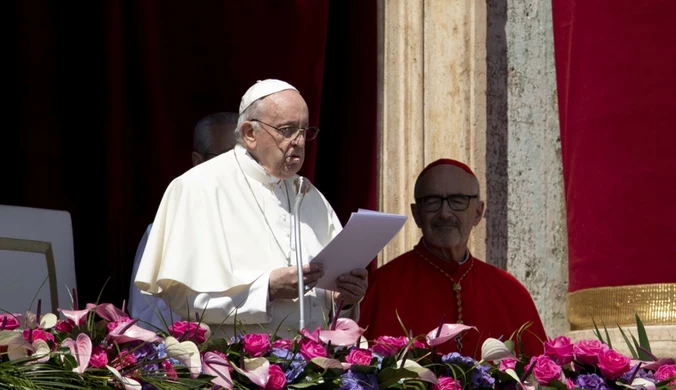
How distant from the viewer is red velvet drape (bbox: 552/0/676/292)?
5496 mm

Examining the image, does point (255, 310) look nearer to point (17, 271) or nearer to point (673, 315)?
point (17, 271)

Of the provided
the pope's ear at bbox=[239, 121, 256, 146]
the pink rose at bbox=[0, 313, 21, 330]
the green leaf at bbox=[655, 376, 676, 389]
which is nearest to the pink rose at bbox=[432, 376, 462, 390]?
the green leaf at bbox=[655, 376, 676, 389]

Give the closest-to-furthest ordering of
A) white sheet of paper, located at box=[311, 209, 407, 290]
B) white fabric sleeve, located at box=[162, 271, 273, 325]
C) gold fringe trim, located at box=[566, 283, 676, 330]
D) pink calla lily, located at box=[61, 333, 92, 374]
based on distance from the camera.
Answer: pink calla lily, located at box=[61, 333, 92, 374] < white sheet of paper, located at box=[311, 209, 407, 290] < white fabric sleeve, located at box=[162, 271, 273, 325] < gold fringe trim, located at box=[566, 283, 676, 330]

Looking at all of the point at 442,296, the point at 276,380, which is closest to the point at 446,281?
the point at 442,296

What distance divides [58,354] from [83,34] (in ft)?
10.5

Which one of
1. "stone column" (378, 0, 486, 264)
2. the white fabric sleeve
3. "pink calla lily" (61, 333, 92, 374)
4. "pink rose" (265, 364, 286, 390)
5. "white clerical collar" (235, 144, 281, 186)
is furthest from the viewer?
"stone column" (378, 0, 486, 264)

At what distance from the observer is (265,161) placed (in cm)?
424

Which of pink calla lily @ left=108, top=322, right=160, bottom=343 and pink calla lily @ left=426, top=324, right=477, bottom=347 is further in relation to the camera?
pink calla lily @ left=426, top=324, right=477, bottom=347

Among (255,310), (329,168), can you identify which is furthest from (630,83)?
(255,310)

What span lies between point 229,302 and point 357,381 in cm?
121

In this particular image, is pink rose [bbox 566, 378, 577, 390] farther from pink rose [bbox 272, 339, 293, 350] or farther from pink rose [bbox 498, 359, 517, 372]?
pink rose [bbox 272, 339, 293, 350]

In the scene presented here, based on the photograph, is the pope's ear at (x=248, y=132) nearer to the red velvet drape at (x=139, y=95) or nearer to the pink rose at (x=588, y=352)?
the red velvet drape at (x=139, y=95)

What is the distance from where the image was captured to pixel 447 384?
2.84 metres

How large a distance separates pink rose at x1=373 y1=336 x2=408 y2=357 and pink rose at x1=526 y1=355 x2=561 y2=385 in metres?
0.28
